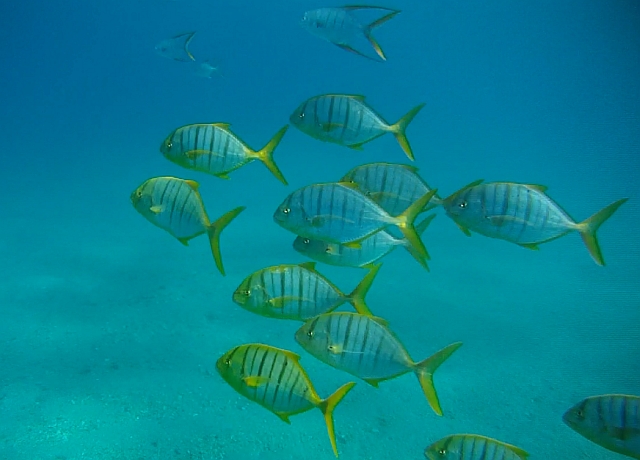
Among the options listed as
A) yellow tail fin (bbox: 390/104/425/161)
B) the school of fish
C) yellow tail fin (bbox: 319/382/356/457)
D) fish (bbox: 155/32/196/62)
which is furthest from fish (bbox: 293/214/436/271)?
fish (bbox: 155/32/196/62)

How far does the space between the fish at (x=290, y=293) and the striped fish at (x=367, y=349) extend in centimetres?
19

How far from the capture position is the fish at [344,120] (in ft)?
10.1

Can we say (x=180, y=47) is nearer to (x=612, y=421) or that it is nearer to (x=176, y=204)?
(x=176, y=204)

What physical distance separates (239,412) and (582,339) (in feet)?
15.3

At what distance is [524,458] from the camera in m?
2.12

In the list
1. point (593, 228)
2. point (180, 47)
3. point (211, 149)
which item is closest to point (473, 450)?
point (593, 228)

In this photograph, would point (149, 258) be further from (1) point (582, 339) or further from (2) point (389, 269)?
(1) point (582, 339)

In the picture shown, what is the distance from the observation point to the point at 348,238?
2.54m

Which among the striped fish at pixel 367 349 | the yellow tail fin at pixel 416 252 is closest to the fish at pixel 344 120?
the yellow tail fin at pixel 416 252

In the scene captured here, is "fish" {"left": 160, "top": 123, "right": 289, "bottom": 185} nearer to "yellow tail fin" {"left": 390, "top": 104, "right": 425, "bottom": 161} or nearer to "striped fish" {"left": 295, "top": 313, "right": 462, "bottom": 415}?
"yellow tail fin" {"left": 390, "top": 104, "right": 425, "bottom": 161}

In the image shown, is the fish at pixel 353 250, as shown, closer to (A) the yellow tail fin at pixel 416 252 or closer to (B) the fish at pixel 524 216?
(A) the yellow tail fin at pixel 416 252

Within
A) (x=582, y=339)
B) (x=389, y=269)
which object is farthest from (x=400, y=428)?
(x=389, y=269)

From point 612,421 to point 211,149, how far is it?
8.52 feet

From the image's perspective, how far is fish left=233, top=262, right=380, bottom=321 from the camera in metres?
2.54
